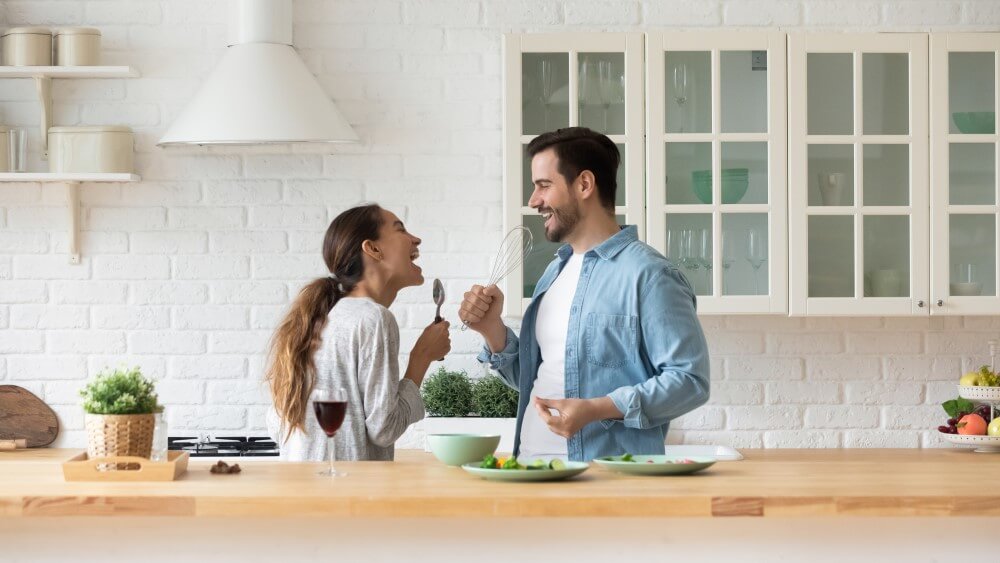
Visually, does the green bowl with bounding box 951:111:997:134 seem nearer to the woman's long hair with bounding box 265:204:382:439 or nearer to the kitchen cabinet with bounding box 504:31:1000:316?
the kitchen cabinet with bounding box 504:31:1000:316

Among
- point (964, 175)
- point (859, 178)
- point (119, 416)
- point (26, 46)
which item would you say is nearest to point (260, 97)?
point (26, 46)

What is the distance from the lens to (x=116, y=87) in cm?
399

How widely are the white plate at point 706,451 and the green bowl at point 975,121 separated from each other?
123 cm

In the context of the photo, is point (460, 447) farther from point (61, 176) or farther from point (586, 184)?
point (61, 176)

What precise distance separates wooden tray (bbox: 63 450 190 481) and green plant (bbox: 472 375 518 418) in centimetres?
166

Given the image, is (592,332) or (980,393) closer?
(592,332)

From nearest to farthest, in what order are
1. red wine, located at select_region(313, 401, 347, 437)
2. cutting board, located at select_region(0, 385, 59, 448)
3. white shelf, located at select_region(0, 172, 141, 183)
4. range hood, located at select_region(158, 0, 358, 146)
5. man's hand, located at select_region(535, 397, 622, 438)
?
1. red wine, located at select_region(313, 401, 347, 437)
2. man's hand, located at select_region(535, 397, 622, 438)
3. range hood, located at select_region(158, 0, 358, 146)
4. white shelf, located at select_region(0, 172, 141, 183)
5. cutting board, located at select_region(0, 385, 59, 448)

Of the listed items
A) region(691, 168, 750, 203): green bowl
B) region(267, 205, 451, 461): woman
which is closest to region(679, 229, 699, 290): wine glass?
region(691, 168, 750, 203): green bowl

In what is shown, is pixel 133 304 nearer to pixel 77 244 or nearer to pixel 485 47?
pixel 77 244

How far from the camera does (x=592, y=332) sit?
2754 millimetres

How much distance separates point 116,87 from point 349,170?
83 cm

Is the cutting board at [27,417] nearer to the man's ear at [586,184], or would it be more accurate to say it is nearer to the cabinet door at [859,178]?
the man's ear at [586,184]

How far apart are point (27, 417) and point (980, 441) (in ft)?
10.1

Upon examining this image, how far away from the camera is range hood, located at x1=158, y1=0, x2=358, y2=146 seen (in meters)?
3.62
